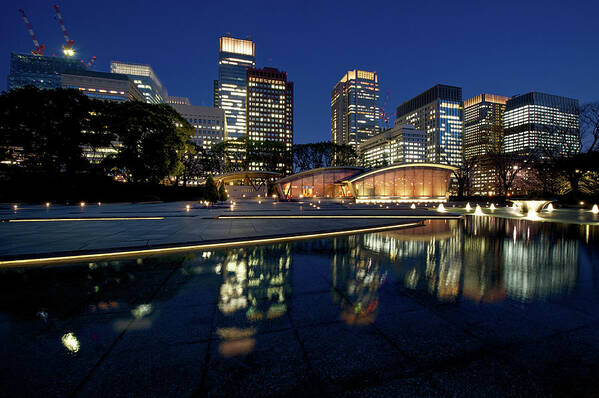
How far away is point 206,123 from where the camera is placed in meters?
137

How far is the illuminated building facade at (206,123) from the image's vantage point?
136 meters

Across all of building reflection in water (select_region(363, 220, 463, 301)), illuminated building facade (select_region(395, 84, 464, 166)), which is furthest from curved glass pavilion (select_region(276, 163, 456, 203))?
illuminated building facade (select_region(395, 84, 464, 166))

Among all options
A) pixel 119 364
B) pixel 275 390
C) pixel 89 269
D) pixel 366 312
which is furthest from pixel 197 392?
pixel 89 269

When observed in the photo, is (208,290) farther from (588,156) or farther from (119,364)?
(588,156)

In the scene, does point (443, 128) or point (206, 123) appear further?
point (443, 128)

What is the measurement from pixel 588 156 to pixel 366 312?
40802 mm

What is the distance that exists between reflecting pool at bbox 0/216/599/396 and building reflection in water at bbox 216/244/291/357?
28mm

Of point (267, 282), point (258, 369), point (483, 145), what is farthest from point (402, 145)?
point (258, 369)

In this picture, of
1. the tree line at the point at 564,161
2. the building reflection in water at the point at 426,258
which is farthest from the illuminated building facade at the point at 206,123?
the building reflection in water at the point at 426,258

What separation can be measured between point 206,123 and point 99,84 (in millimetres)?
50009

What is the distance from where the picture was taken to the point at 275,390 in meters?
1.99

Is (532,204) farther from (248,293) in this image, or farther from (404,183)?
(248,293)

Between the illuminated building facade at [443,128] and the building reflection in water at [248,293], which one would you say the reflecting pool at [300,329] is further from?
the illuminated building facade at [443,128]

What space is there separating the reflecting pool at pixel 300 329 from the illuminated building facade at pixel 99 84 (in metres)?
139
